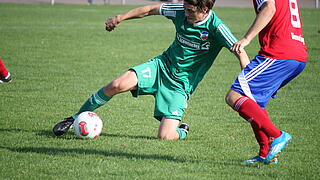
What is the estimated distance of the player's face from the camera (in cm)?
596

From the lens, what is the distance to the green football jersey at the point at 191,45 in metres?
6.24

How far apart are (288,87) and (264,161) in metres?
5.47

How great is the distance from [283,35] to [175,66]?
6.28ft

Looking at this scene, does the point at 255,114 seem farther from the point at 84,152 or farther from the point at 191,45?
the point at 84,152

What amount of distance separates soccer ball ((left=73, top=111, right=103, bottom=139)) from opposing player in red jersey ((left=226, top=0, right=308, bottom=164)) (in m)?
1.92

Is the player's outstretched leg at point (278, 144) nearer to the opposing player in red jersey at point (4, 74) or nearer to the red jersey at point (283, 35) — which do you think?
the red jersey at point (283, 35)

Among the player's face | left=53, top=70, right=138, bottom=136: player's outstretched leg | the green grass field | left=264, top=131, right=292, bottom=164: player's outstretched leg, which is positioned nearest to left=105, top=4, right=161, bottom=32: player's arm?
the player's face

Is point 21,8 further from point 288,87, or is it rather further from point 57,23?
point 288,87

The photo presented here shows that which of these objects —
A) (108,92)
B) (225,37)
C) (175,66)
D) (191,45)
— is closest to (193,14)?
(225,37)

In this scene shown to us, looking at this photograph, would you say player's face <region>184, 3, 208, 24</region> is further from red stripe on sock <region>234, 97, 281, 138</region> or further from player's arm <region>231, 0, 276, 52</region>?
red stripe on sock <region>234, 97, 281, 138</region>

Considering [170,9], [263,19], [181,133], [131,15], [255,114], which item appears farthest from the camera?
[181,133]

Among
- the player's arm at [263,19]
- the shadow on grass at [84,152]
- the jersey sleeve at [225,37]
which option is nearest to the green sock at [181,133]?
the shadow on grass at [84,152]

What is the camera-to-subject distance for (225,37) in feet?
19.7

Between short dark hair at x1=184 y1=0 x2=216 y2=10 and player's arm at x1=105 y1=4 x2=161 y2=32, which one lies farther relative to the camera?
player's arm at x1=105 y1=4 x2=161 y2=32
